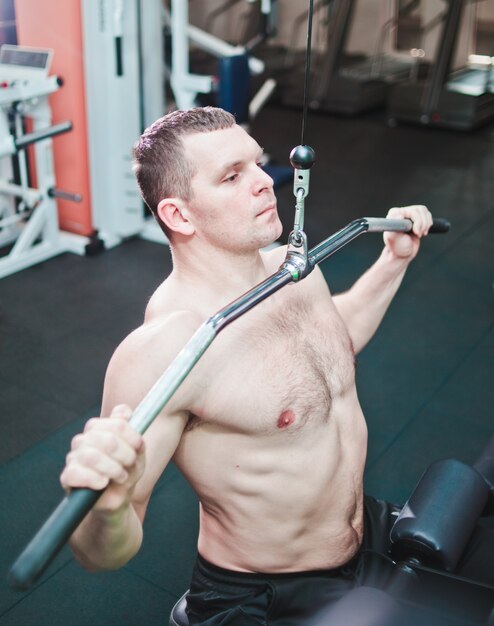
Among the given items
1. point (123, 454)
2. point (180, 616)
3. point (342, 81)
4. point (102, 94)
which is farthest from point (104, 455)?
Result: point (342, 81)

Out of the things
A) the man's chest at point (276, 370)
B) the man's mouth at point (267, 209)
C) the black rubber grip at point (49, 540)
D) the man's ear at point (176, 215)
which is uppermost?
the man's mouth at point (267, 209)

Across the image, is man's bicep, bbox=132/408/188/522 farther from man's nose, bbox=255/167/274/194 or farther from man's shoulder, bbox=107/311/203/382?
man's nose, bbox=255/167/274/194

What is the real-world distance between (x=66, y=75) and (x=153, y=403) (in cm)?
369

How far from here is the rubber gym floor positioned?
2123 mm

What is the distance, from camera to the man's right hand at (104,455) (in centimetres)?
85

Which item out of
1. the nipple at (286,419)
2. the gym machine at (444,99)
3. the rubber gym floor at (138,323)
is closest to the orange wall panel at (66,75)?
the rubber gym floor at (138,323)

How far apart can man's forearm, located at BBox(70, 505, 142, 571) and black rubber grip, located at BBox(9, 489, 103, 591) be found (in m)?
0.16

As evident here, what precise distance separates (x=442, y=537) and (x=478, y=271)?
9.80 ft

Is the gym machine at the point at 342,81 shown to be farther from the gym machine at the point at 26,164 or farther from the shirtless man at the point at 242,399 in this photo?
the shirtless man at the point at 242,399

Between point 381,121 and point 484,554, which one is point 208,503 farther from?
point 381,121

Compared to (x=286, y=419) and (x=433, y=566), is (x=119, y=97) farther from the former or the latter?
(x=433, y=566)

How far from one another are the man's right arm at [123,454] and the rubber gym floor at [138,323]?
0.96 meters

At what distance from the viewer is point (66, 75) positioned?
13.7 ft

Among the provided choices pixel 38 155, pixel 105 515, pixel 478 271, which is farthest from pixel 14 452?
pixel 478 271
